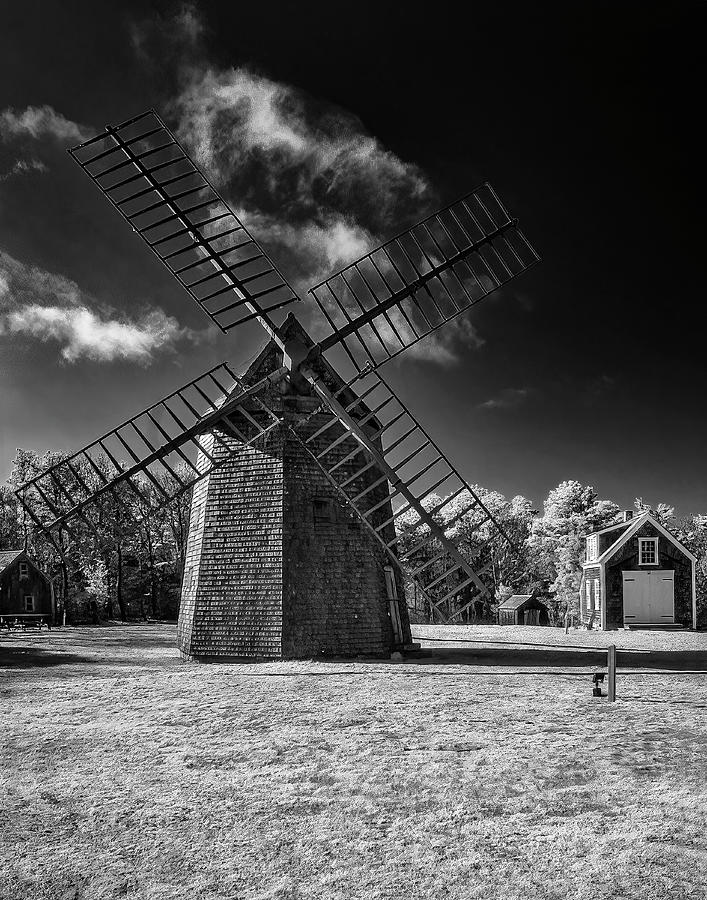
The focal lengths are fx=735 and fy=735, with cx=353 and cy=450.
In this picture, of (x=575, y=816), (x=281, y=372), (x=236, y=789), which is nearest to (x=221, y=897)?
(x=236, y=789)

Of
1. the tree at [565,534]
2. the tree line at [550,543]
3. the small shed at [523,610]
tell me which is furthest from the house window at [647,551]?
the small shed at [523,610]

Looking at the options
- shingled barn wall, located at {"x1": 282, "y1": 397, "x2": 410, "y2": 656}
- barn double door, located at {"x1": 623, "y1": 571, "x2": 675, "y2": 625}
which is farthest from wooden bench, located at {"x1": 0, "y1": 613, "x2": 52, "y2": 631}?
barn double door, located at {"x1": 623, "y1": 571, "x2": 675, "y2": 625}

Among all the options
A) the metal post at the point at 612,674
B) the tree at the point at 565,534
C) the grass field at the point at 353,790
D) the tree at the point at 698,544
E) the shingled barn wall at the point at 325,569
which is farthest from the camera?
the tree at the point at 565,534

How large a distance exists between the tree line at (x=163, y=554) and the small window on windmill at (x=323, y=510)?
27151 millimetres

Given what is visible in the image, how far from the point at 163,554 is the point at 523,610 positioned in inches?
1036

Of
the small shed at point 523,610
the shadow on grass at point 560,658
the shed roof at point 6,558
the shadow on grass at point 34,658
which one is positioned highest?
the shed roof at point 6,558

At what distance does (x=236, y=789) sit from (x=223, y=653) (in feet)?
32.8

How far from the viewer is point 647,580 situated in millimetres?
32031

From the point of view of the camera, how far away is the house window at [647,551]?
32.0 metres

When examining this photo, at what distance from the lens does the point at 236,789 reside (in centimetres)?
707

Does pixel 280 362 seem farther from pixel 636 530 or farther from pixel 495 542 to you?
pixel 495 542

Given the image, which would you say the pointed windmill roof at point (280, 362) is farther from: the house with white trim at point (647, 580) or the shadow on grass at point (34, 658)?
the house with white trim at point (647, 580)

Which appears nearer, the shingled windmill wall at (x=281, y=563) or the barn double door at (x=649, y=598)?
the shingled windmill wall at (x=281, y=563)

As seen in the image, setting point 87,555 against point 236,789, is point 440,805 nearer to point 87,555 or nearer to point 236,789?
point 236,789
